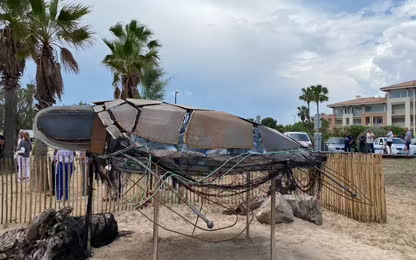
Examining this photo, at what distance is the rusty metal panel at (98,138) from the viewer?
549 centimetres

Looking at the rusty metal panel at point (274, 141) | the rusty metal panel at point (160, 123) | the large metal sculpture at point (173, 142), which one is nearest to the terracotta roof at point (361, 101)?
the rusty metal panel at point (274, 141)

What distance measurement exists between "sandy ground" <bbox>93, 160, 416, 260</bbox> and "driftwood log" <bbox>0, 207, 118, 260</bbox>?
0.52m

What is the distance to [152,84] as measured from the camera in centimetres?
1967

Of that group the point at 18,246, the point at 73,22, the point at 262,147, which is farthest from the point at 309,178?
the point at 73,22

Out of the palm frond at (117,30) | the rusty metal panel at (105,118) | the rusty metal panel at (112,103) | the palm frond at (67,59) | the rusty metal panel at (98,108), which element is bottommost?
the rusty metal panel at (105,118)

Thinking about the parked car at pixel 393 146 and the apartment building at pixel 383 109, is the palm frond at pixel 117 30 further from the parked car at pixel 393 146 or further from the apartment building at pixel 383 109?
the apartment building at pixel 383 109

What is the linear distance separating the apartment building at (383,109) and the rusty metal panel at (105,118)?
56.6 m

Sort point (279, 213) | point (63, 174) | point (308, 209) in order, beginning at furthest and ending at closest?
point (308, 209) < point (279, 213) < point (63, 174)

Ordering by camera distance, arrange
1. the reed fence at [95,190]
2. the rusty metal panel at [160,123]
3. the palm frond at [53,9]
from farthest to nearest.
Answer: the palm frond at [53,9], the reed fence at [95,190], the rusty metal panel at [160,123]

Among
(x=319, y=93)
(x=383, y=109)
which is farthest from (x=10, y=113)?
(x=383, y=109)

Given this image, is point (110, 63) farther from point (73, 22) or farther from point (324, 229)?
point (324, 229)

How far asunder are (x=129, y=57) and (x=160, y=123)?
1431cm

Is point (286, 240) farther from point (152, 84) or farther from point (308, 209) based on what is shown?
point (152, 84)

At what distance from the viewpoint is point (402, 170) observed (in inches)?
684
